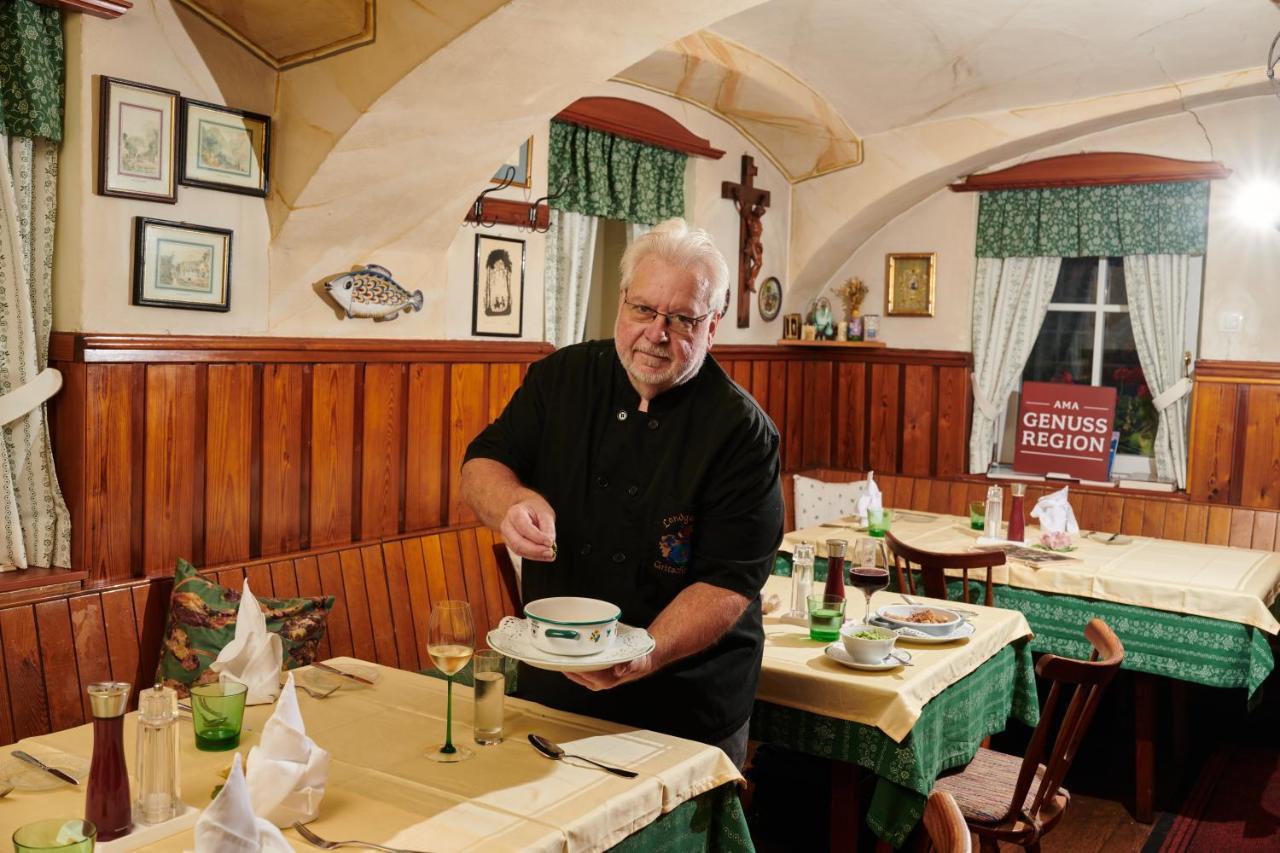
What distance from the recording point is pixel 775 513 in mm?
2312

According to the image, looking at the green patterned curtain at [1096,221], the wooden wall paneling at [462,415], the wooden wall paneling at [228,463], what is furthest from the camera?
the green patterned curtain at [1096,221]

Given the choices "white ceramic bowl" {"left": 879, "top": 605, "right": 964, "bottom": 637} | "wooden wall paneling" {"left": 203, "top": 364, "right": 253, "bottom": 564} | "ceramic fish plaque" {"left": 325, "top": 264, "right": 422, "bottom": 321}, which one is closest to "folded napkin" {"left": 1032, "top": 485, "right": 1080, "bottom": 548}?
Result: "white ceramic bowl" {"left": 879, "top": 605, "right": 964, "bottom": 637}

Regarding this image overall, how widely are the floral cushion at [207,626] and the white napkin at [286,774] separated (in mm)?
1586

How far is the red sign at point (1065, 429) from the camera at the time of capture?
6.78 m

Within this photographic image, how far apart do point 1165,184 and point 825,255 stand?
1979 mm

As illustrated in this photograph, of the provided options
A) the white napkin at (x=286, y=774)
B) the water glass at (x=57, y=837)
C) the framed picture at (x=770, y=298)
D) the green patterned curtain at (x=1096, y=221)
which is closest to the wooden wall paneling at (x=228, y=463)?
the white napkin at (x=286, y=774)

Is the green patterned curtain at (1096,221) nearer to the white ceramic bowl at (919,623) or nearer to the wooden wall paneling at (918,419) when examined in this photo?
the wooden wall paneling at (918,419)

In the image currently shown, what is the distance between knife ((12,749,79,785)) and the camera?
1.87 metres

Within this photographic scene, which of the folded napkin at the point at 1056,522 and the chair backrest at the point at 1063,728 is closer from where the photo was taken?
the chair backrest at the point at 1063,728

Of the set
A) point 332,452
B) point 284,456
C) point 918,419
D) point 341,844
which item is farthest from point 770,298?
point 341,844

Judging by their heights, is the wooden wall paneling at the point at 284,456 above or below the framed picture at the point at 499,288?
below

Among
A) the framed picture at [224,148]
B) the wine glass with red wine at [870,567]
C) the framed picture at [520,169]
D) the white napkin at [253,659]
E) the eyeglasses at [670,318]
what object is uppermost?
the framed picture at [520,169]

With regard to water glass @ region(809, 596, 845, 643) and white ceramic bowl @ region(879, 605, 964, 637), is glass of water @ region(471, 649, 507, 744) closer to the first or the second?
water glass @ region(809, 596, 845, 643)

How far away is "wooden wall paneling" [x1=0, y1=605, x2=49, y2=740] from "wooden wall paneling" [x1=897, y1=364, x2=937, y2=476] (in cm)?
541
